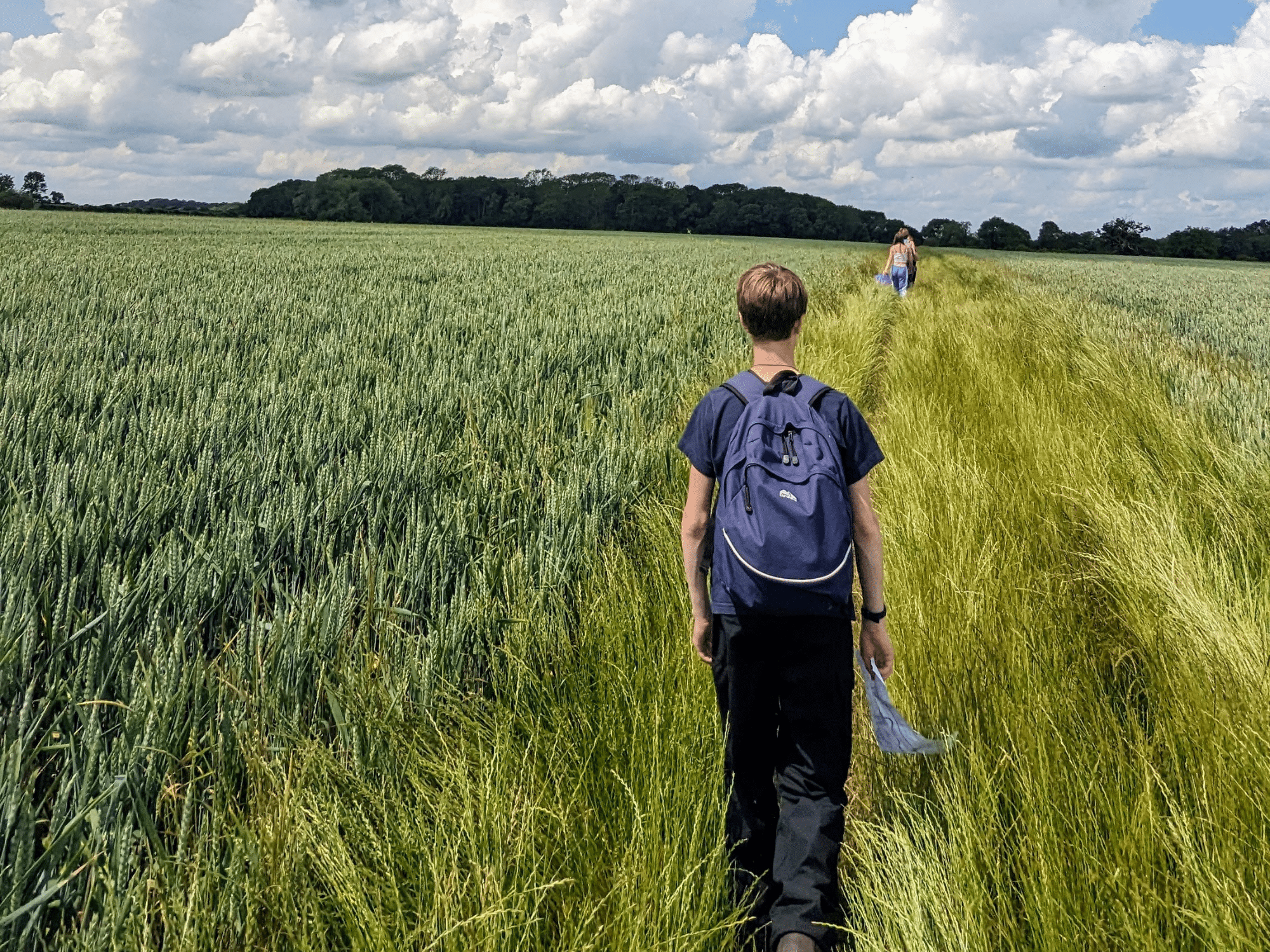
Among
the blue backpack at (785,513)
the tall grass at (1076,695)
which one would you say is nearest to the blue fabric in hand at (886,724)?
the tall grass at (1076,695)

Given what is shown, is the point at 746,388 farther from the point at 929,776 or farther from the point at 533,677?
the point at 929,776

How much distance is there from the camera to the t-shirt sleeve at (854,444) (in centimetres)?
168

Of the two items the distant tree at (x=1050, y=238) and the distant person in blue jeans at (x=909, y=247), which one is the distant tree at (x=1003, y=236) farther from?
the distant person in blue jeans at (x=909, y=247)

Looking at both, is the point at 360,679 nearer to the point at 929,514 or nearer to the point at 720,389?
the point at 720,389

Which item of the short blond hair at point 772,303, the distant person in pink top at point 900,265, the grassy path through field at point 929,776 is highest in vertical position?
the distant person in pink top at point 900,265

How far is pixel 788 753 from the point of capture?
1.81 meters

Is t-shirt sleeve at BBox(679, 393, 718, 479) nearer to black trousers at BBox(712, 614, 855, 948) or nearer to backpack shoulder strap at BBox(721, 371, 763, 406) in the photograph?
backpack shoulder strap at BBox(721, 371, 763, 406)

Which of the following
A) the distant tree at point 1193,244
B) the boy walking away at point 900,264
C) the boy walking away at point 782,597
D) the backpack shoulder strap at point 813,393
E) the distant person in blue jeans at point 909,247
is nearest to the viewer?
the boy walking away at point 782,597

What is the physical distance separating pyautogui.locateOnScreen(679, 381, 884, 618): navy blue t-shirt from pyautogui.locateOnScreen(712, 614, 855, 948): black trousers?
93 mm

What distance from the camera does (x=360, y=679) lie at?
1957 millimetres

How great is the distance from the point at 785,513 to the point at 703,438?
0.33 meters

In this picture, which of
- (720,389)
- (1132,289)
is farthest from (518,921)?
(1132,289)

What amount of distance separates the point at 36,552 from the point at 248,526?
0.54 metres

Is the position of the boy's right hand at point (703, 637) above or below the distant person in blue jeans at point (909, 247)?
below
